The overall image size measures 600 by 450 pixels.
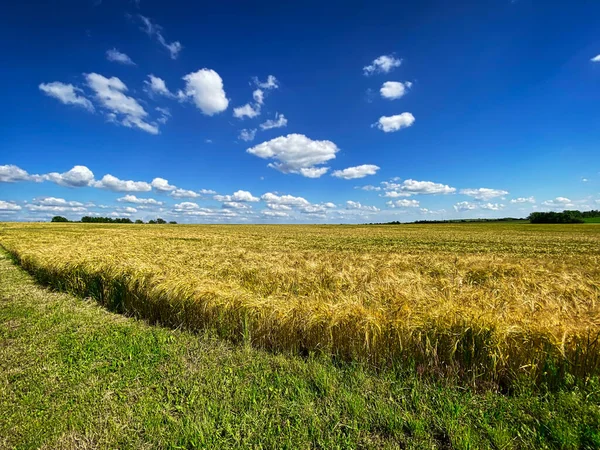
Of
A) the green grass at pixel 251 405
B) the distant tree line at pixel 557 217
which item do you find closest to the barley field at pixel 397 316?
the green grass at pixel 251 405

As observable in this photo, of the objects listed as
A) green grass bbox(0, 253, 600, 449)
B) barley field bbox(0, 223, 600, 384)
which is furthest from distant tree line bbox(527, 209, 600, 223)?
green grass bbox(0, 253, 600, 449)

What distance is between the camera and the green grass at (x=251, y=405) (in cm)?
259

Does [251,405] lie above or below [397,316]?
below

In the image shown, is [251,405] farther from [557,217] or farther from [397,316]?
[557,217]

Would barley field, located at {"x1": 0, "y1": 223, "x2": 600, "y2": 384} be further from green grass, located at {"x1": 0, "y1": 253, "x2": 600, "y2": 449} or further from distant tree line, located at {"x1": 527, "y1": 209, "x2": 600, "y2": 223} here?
distant tree line, located at {"x1": 527, "y1": 209, "x2": 600, "y2": 223}

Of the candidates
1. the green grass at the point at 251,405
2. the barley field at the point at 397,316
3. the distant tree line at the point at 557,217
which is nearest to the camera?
the green grass at the point at 251,405

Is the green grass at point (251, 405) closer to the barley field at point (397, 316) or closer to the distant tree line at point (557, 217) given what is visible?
the barley field at point (397, 316)

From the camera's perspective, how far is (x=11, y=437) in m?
2.72

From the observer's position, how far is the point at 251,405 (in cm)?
307

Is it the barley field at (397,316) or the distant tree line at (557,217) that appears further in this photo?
the distant tree line at (557,217)

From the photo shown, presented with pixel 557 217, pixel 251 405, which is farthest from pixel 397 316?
pixel 557 217

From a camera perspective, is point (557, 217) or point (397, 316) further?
point (557, 217)

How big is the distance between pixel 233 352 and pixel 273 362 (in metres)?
0.75

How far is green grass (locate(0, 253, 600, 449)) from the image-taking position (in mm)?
2588
